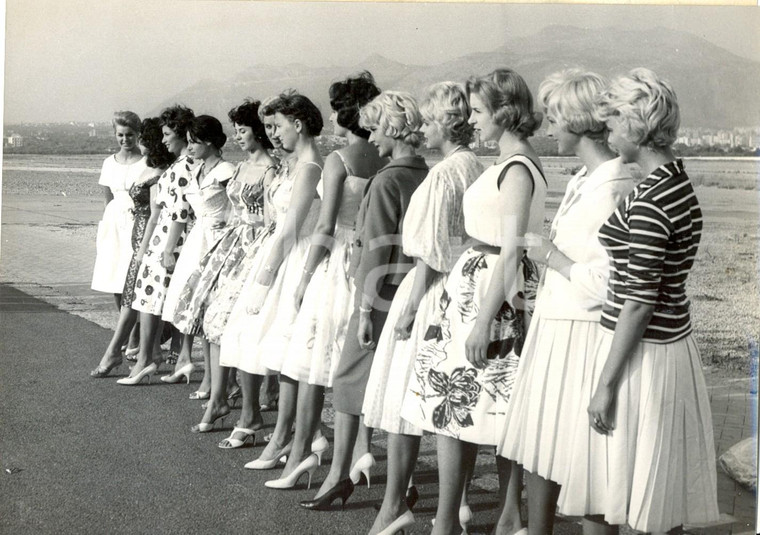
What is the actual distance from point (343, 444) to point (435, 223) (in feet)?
3.41

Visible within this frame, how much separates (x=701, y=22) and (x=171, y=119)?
2.30 metres

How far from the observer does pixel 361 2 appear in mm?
3896

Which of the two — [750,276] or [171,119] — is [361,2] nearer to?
[171,119]

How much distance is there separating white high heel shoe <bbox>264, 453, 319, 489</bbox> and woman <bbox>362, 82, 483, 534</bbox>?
1.68ft

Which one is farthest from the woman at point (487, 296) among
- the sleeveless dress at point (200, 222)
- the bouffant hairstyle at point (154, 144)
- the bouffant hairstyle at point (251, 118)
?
the sleeveless dress at point (200, 222)

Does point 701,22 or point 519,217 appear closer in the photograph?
point 519,217

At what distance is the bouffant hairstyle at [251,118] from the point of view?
4.12 metres

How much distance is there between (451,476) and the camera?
3209 millimetres

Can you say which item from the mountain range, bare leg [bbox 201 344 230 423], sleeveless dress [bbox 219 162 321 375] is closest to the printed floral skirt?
the mountain range

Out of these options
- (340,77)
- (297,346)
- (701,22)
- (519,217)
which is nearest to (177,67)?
(340,77)

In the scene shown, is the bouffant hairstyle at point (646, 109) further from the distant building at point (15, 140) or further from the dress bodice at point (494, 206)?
the distant building at point (15, 140)

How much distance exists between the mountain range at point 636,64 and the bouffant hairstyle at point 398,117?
160mm

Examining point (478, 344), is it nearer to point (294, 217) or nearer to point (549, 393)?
point (549, 393)

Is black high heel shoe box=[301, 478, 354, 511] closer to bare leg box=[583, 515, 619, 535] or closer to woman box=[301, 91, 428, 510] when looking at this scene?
woman box=[301, 91, 428, 510]
